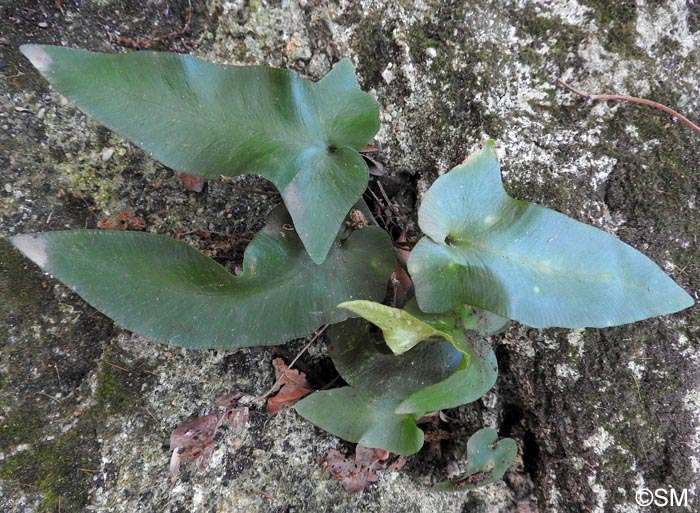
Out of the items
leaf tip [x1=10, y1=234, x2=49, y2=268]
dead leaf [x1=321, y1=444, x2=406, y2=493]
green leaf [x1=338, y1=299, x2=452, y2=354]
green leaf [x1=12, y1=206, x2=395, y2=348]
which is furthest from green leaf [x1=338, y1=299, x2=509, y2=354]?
leaf tip [x1=10, y1=234, x2=49, y2=268]

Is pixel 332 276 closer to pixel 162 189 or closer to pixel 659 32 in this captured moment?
pixel 162 189

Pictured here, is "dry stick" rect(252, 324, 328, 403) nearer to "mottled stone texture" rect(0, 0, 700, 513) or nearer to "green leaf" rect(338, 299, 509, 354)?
"mottled stone texture" rect(0, 0, 700, 513)

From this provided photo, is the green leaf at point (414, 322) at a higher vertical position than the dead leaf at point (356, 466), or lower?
higher

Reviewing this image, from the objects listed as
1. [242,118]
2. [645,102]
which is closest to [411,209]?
[242,118]

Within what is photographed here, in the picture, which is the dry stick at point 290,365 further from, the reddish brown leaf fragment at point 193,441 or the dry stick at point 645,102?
the dry stick at point 645,102

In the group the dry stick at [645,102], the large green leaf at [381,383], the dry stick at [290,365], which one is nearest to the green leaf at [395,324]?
the large green leaf at [381,383]

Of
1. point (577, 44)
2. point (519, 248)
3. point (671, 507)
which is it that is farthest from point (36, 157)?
point (671, 507)
